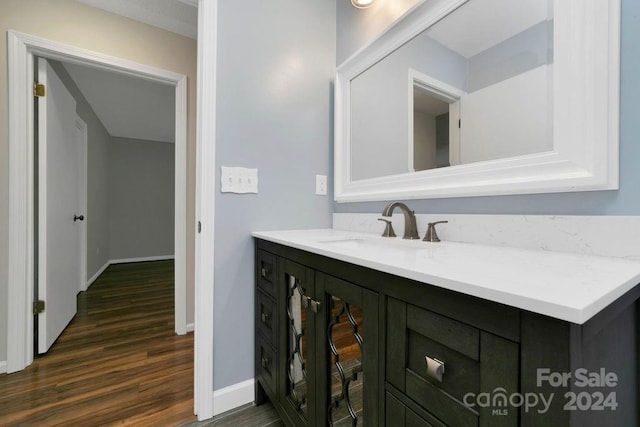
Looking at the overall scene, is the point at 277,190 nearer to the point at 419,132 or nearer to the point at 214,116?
the point at 214,116

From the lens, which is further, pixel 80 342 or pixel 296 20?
pixel 80 342

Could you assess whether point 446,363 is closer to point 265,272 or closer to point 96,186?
point 265,272

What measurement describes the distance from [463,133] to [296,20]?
119 cm

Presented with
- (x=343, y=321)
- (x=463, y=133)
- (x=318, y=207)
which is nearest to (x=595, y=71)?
(x=463, y=133)

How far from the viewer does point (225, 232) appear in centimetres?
135

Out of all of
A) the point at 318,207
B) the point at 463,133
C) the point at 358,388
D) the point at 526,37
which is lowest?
the point at 358,388

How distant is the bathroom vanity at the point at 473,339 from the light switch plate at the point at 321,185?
0.77 metres

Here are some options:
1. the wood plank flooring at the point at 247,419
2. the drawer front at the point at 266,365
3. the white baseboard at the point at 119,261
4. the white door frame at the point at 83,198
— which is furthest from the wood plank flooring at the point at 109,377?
Result: the white baseboard at the point at 119,261

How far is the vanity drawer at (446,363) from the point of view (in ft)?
1.40

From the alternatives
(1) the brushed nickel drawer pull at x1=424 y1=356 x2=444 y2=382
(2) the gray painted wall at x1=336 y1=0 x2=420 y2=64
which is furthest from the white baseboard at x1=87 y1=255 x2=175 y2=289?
(1) the brushed nickel drawer pull at x1=424 y1=356 x2=444 y2=382

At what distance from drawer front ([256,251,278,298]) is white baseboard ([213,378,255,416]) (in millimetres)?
516

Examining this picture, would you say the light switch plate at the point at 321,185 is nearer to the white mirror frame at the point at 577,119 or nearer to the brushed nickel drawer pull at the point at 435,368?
the white mirror frame at the point at 577,119

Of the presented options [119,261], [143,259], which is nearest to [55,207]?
[119,261]

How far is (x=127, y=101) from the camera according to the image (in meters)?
3.37
